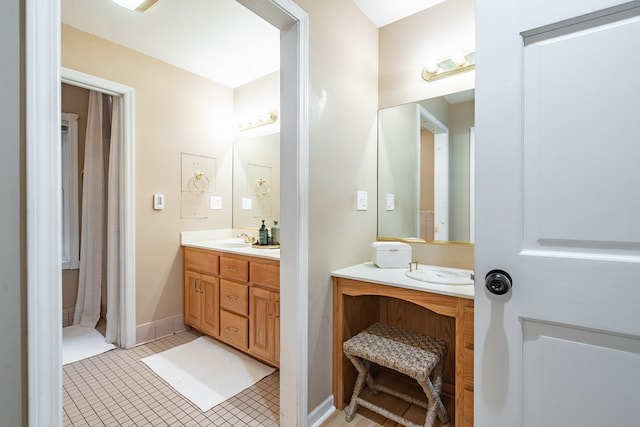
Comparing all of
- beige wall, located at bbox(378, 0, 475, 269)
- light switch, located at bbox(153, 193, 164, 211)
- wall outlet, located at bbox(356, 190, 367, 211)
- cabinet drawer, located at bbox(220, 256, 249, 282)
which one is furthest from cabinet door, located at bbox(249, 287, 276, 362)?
light switch, located at bbox(153, 193, 164, 211)

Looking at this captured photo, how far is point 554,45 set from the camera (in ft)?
3.01

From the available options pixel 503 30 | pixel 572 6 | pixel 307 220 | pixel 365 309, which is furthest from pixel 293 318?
pixel 572 6

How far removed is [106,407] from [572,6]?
280 cm

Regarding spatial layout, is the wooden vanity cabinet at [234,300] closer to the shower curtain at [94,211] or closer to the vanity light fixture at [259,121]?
the shower curtain at [94,211]

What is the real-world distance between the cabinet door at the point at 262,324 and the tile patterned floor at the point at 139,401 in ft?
0.63

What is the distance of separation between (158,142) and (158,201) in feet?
1.69

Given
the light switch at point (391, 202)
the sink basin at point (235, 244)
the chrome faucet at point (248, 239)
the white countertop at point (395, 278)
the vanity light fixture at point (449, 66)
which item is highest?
the vanity light fixture at point (449, 66)

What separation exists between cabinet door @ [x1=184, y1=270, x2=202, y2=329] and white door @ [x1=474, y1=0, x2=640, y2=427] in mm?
2250

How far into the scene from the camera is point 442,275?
1.60 m

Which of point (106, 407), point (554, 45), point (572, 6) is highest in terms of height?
point (572, 6)

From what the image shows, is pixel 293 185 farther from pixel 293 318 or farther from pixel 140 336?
pixel 140 336

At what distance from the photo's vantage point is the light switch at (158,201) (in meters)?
2.51

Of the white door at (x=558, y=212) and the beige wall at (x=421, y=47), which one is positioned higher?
the beige wall at (x=421, y=47)

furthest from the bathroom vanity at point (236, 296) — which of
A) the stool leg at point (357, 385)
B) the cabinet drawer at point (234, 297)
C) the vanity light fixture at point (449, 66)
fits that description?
the vanity light fixture at point (449, 66)
